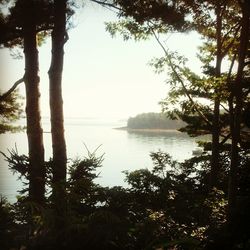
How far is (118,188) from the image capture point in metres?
8.42

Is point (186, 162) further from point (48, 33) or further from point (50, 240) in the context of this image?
point (50, 240)

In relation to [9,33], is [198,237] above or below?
below

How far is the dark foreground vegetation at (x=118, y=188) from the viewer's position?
6027mm

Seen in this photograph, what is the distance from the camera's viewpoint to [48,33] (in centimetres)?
1304

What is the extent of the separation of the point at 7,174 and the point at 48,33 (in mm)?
45333

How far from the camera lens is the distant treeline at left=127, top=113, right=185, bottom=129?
132500mm

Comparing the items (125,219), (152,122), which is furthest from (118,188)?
(152,122)

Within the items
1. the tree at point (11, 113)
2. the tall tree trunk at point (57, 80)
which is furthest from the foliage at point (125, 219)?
the tree at point (11, 113)

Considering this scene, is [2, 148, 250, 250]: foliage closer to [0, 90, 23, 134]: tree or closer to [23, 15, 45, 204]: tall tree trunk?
[23, 15, 45, 204]: tall tree trunk

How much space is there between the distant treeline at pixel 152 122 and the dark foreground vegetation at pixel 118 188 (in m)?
114

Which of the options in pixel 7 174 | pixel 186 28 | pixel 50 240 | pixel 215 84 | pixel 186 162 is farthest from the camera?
pixel 7 174

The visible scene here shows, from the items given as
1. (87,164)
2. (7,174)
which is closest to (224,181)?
(87,164)

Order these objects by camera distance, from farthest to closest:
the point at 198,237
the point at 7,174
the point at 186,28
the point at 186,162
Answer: the point at 7,174 < the point at 186,162 < the point at 186,28 < the point at 198,237

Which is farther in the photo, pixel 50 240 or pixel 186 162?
pixel 186 162
